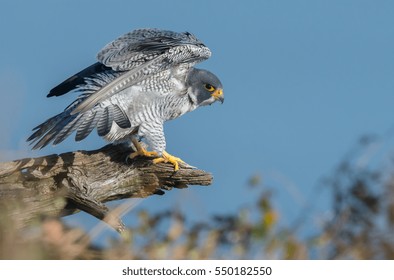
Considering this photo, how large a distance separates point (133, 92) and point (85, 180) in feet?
3.33

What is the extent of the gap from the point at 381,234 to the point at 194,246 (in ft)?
3.32

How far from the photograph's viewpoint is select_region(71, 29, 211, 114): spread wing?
→ 6707 millimetres

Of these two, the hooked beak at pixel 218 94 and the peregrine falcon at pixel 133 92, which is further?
the hooked beak at pixel 218 94

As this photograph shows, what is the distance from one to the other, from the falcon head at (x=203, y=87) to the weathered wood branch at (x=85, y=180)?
943mm


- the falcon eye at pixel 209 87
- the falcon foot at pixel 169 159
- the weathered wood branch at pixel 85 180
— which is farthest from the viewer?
the falcon eye at pixel 209 87

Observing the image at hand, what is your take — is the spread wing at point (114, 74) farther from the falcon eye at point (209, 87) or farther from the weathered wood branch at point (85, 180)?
the falcon eye at point (209, 87)

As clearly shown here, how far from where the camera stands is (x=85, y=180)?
643 cm

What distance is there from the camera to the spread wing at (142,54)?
22.0 feet

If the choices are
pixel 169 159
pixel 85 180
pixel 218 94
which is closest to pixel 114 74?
pixel 169 159

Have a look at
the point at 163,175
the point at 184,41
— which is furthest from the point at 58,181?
the point at 184,41

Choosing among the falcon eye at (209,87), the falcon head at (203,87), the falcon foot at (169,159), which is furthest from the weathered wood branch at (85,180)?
the falcon eye at (209,87)

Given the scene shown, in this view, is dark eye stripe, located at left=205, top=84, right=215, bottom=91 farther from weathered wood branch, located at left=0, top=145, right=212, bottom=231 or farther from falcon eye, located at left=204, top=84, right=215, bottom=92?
weathered wood branch, located at left=0, top=145, right=212, bottom=231

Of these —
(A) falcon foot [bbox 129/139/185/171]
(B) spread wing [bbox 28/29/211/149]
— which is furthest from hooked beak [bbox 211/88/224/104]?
(A) falcon foot [bbox 129/139/185/171]
